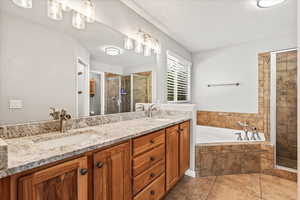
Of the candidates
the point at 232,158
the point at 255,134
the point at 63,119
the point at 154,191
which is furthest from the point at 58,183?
the point at 255,134

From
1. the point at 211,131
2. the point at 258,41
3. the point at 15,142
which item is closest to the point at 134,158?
the point at 15,142

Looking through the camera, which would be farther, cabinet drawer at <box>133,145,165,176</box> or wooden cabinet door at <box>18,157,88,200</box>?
cabinet drawer at <box>133,145,165,176</box>

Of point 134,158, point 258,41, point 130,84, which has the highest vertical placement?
point 258,41

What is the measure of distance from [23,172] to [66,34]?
1096 mm

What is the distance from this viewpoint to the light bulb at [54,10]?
1.15 m

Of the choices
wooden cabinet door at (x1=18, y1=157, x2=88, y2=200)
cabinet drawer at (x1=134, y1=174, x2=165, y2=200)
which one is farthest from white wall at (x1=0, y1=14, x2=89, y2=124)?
cabinet drawer at (x1=134, y1=174, x2=165, y2=200)

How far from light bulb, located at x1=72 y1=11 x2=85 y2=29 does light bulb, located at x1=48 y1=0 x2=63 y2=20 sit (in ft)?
0.37

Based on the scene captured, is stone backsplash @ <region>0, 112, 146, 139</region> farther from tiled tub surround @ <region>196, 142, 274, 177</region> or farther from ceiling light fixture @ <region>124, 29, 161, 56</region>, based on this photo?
tiled tub surround @ <region>196, 142, 274, 177</region>

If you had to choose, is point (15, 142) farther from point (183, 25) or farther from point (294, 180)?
point (294, 180)

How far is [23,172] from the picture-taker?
0.62 meters

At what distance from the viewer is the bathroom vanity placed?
633mm

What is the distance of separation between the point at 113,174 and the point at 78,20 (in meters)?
1.32

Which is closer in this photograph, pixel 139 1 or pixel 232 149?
pixel 139 1

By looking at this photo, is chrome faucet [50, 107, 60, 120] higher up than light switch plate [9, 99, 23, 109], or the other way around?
light switch plate [9, 99, 23, 109]
